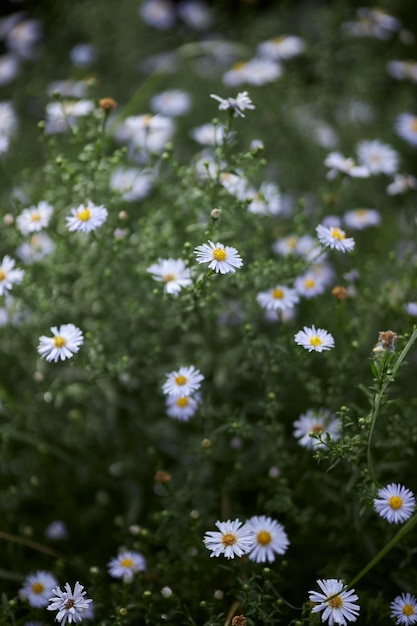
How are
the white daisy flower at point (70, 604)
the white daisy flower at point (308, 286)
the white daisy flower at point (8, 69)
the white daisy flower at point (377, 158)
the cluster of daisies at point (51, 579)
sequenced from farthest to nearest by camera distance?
the white daisy flower at point (8, 69)
the white daisy flower at point (377, 158)
the white daisy flower at point (308, 286)
the cluster of daisies at point (51, 579)
the white daisy flower at point (70, 604)

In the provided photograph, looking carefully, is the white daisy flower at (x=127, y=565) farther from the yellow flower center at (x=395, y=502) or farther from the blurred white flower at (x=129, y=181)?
the blurred white flower at (x=129, y=181)

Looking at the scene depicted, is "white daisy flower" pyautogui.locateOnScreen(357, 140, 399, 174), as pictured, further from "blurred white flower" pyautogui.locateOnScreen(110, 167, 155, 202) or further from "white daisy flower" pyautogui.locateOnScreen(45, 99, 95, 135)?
"white daisy flower" pyautogui.locateOnScreen(45, 99, 95, 135)

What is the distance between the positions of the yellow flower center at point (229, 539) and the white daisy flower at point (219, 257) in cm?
71

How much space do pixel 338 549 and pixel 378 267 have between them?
3.96 ft

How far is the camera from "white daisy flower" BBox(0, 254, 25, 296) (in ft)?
7.46

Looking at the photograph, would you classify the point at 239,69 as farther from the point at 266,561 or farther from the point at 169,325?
the point at 266,561

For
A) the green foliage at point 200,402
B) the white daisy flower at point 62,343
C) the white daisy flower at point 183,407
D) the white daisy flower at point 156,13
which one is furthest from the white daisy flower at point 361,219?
the white daisy flower at point 156,13

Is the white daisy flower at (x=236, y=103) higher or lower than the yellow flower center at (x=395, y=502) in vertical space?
higher

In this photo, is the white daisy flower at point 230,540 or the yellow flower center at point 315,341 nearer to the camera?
the white daisy flower at point 230,540

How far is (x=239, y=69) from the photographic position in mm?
3500

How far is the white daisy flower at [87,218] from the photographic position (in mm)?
2201

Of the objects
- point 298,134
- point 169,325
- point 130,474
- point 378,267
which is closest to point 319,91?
point 298,134

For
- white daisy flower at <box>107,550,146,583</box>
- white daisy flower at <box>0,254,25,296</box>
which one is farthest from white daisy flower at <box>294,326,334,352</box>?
white daisy flower at <box>0,254,25,296</box>

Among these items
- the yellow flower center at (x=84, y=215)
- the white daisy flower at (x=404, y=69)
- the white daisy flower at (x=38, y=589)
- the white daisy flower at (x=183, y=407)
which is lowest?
the white daisy flower at (x=38, y=589)
